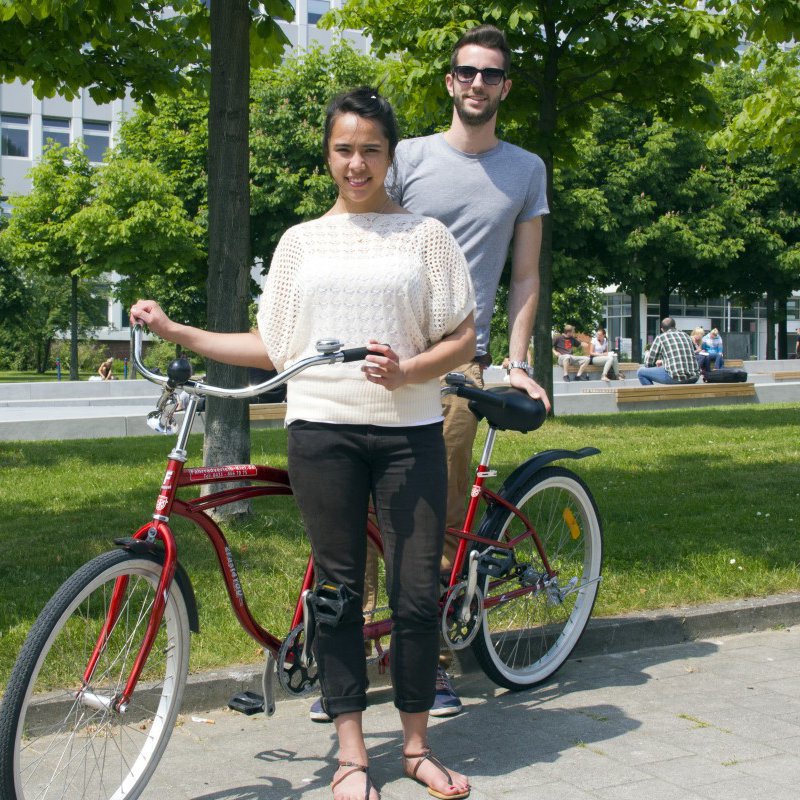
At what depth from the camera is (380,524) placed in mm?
3492

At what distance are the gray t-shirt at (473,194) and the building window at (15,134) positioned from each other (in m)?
52.9

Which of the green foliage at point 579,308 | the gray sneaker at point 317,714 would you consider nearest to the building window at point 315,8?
the green foliage at point 579,308

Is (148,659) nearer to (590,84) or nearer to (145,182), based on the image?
(590,84)

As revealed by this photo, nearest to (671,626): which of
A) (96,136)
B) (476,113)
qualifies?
(476,113)

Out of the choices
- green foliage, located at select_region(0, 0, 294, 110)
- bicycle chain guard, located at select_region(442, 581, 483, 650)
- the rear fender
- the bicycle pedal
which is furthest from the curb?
green foliage, located at select_region(0, 0, 294, 110)

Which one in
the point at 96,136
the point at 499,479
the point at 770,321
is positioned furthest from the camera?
the point at 96,136

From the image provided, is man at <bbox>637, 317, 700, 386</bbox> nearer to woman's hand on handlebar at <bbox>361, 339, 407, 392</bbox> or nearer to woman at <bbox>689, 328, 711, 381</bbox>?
woman at <bbox>689, 328, 711, 381</bbox>

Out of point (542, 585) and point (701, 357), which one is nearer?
point (542, 585)

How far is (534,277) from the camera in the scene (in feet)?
14.3

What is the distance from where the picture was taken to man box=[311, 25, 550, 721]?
13.6ft

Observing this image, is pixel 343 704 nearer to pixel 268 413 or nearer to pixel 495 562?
pixel 495 562

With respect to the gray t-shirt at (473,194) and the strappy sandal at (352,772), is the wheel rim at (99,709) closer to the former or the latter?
the strappy sandal at (352,772)

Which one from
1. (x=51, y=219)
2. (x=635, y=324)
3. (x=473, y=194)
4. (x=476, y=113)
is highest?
(x=51, y=219)

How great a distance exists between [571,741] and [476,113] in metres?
2.23
